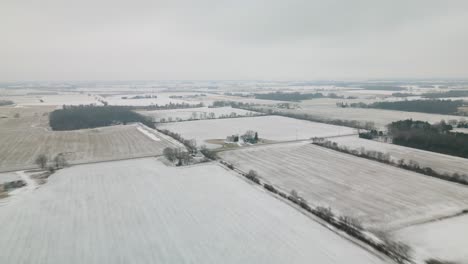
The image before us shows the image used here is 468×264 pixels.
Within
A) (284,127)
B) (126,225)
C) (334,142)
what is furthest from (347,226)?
(284,127)

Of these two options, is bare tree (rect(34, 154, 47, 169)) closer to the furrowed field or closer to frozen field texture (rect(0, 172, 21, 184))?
the furrowed field

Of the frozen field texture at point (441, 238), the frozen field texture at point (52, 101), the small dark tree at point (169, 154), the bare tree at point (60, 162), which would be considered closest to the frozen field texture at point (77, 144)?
the bare tree at point (60, 162)

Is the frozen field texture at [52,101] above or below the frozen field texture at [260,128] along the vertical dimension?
below

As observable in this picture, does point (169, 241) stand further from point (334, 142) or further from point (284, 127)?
point (284, 127)

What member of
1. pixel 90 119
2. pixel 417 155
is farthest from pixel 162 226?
pixel 90 119

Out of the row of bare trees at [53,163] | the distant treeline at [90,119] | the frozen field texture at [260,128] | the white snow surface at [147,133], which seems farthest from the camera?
the distant treeline at [90,119]

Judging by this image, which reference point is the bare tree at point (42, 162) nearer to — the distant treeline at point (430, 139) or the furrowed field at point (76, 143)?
the furrowed field at point (76, 143)
